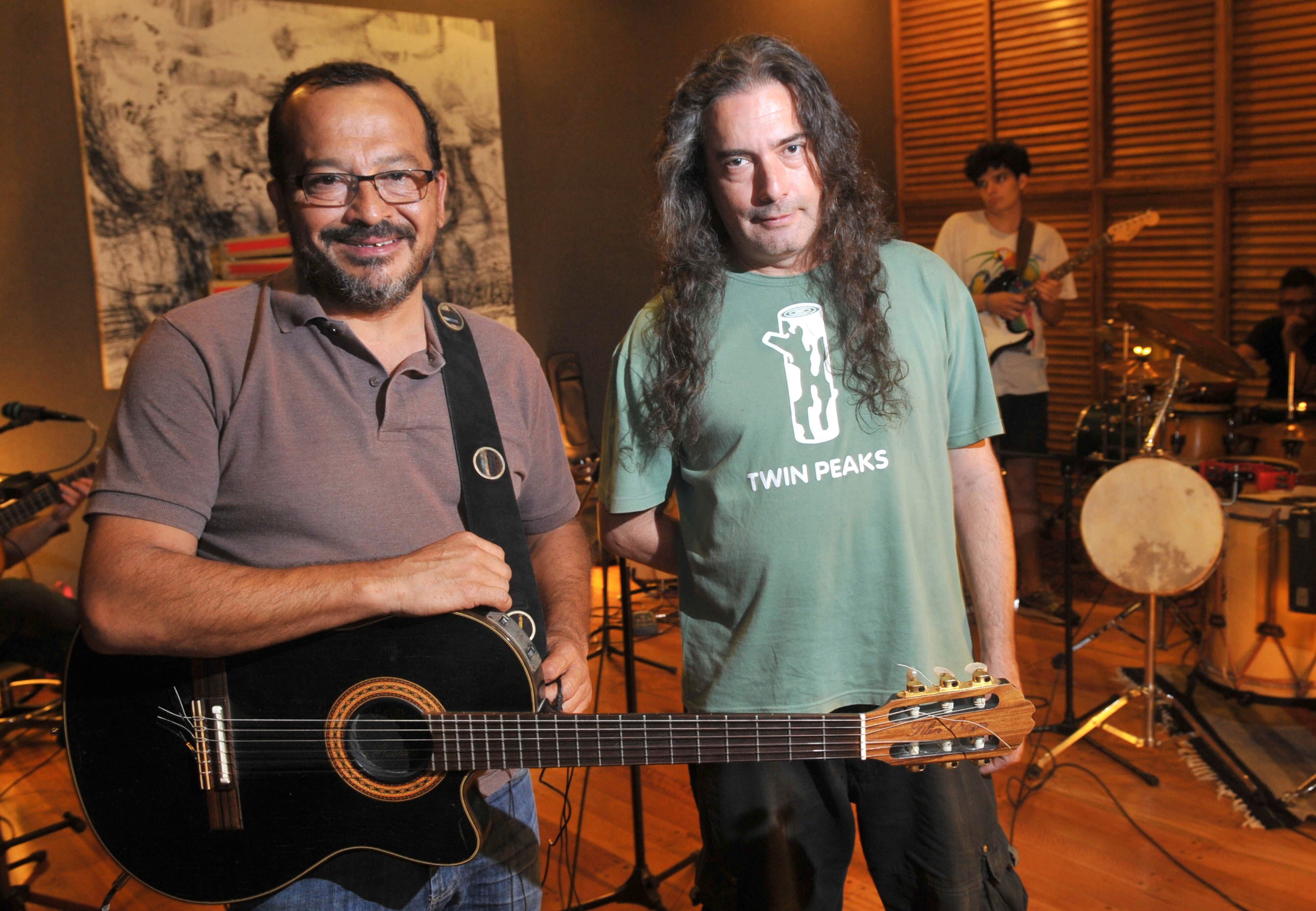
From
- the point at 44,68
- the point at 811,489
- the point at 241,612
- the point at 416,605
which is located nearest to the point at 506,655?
the point at 416,605

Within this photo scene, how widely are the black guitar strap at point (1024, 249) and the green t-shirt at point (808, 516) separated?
12.8 ft

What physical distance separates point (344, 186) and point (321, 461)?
41 cm

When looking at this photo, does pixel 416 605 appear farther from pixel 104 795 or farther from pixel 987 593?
pixel 987 593

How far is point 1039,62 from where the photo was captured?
712cm

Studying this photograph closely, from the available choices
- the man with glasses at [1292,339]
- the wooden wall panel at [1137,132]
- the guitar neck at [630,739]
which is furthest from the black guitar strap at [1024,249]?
the guitar neck at [630,739]

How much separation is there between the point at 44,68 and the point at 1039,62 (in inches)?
226

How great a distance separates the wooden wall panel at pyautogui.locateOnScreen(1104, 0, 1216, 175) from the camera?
639 cm

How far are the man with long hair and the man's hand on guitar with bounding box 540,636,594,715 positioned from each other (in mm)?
228

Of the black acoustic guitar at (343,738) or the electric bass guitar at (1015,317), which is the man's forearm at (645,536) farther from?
the electric bass guitar at (1015,317)

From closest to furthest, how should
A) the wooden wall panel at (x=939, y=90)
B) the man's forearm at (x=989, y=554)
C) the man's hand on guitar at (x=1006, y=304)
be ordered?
the man's forearm at (x=989, y=554) → the man's hand on guitar at (x=1006, y=304) → the wooden wall panel at (x=939, y=90)

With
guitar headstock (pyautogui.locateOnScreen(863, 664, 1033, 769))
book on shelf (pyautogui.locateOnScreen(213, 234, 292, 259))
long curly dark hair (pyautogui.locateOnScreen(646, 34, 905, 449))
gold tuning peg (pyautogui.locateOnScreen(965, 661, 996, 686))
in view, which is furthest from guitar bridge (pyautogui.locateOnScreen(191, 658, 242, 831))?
book on shelf (pyautogui.locateOnScreen(213, 234, 292, 259))

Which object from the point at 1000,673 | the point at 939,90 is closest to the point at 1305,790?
the point at 1000,673

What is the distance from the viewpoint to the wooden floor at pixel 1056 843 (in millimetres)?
3064

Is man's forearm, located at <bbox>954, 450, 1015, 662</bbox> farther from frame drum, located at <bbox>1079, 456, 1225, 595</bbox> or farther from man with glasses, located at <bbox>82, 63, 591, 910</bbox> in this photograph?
frame drum, located at <bbox>1079, 456, 1225, 595</bbox>
